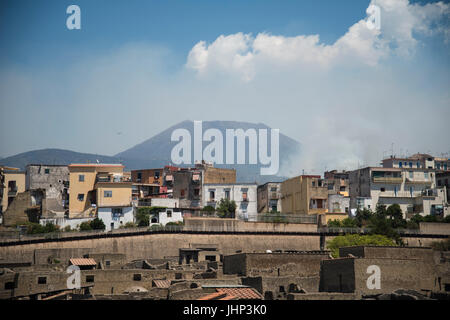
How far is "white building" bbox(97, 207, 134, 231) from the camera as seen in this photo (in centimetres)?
6812

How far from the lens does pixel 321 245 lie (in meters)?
68.4

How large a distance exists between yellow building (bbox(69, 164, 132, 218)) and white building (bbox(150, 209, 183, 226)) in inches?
122

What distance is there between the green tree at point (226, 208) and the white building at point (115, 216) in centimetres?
977

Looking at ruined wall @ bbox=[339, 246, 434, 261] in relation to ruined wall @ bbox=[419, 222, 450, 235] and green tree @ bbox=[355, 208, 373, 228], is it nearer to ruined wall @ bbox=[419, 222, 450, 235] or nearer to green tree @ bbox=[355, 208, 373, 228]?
ruined wall @ bbox=[419, 222, 450, 235]

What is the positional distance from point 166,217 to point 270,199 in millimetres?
16107

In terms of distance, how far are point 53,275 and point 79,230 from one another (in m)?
18.0

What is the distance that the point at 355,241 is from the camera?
6341cm

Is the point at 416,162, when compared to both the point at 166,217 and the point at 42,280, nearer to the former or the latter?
the point at 166,217

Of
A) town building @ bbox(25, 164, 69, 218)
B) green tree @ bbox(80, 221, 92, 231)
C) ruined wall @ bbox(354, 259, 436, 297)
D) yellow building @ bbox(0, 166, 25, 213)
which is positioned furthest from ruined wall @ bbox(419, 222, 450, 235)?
yellow building @ bbox(0, 166, 25, 213)

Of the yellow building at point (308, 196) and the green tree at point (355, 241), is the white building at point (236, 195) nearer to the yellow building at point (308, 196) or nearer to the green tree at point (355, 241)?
the yellow building at point (308, 196)

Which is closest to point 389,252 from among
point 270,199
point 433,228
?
point 433,228
